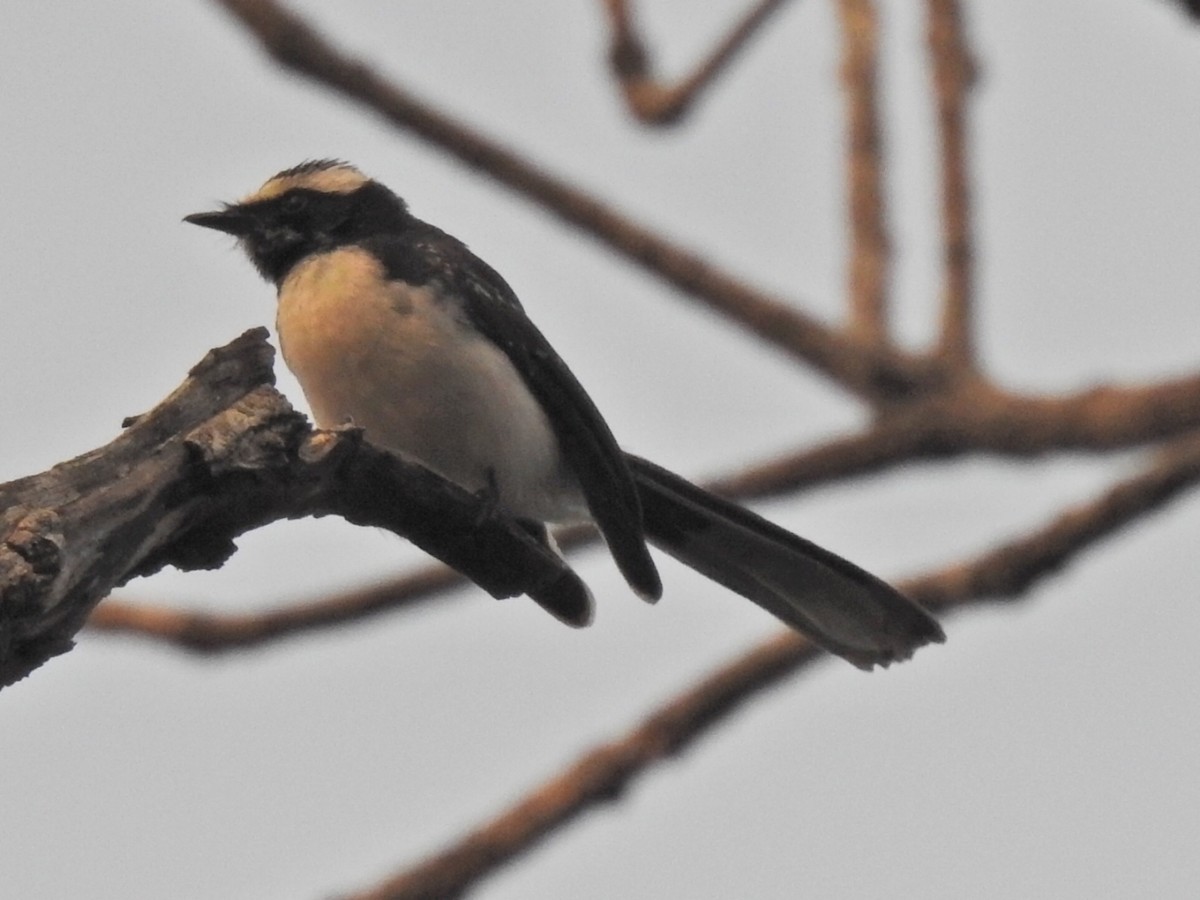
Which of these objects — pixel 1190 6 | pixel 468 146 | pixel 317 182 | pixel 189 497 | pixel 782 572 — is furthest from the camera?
pixel 317 182

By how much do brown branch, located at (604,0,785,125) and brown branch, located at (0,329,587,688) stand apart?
44.0 inches

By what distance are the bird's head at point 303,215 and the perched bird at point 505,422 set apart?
0.19 metres

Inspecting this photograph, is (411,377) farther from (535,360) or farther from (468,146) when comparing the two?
(468,146)

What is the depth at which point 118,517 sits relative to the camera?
274 centimetres

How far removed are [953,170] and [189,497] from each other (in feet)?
5.05

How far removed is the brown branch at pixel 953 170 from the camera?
129 inches

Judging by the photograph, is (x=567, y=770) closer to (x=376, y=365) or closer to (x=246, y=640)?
(x=246, y=640)

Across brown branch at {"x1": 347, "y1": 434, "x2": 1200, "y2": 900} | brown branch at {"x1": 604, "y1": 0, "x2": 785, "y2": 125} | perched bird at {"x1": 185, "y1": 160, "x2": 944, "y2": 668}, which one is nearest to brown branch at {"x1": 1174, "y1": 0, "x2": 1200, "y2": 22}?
brown branch at {"x1": 347, "y1": 434, "x2": 1200, "y2": 900}

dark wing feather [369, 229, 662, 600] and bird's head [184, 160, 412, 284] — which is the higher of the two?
bird's head [184, 160, 412, 284]

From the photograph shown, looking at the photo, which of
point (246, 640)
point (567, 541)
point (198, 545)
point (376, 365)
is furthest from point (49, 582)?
point (567, 541)

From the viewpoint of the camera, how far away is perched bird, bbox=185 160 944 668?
4.74 metres

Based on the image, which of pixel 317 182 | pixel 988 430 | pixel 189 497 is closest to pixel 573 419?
pixel 317 182

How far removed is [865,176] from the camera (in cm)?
397

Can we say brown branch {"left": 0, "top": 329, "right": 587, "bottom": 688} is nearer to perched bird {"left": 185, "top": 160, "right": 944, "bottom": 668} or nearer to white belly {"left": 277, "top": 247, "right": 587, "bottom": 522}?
perched bird {"left": 185, "top": 160, "right": 944, "bottom": 668}
